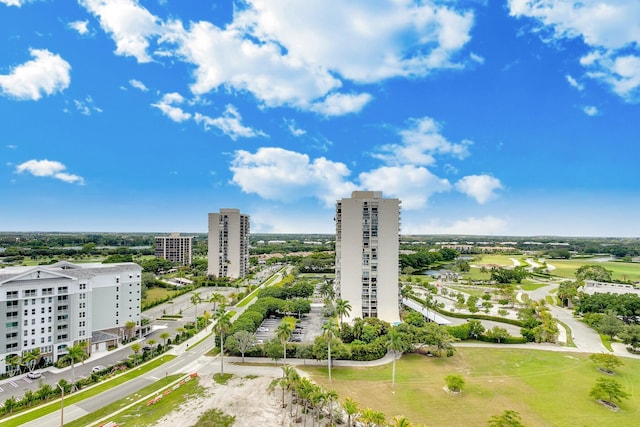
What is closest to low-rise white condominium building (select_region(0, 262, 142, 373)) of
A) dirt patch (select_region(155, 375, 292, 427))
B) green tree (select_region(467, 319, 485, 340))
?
dirt patch (select_region(155, 375, 292, 427))

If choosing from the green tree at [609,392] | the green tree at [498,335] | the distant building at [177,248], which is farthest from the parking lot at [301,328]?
the distant building at [177,248]

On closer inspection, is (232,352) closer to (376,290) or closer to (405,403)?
(405,403)

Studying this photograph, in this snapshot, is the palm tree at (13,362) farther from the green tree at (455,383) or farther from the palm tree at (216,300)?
the green tree at (455,383)

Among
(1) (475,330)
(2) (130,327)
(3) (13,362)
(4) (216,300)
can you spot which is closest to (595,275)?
(1) (475,330)

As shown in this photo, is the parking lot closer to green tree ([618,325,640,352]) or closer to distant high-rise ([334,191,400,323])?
distant high-rise ([334,191,400,323])

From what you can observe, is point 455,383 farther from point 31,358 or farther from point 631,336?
point 31,358

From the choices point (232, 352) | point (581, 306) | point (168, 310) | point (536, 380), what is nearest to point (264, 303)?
point (232, 352)

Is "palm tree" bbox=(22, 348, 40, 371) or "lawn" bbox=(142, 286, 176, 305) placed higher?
"palm tree" bbox=(22, 348, 40, 371)
